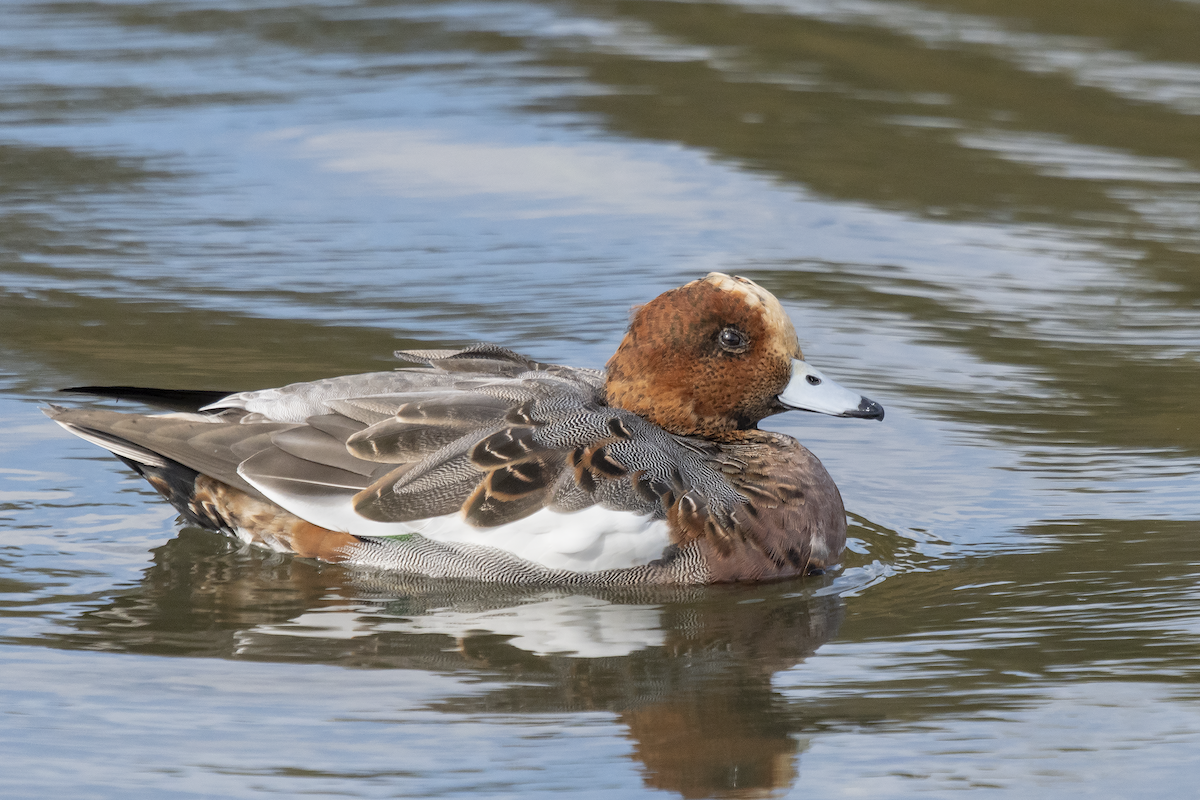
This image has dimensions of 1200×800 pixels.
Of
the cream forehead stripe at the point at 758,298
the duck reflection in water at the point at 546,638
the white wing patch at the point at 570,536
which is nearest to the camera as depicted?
the duck reflection in water at the point at 546,638

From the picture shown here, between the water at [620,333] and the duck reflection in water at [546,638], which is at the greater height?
the water at [620,333]

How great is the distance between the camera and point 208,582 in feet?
19.7

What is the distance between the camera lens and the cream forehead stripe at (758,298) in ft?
20.2

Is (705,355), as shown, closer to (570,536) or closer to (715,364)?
(715,364)

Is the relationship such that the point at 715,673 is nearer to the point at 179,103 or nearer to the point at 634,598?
the point at 634,598

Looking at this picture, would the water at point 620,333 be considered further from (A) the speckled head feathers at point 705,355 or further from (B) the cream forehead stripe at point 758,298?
(B) the cream forehead stripe at point 758,298

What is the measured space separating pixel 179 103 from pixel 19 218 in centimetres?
211

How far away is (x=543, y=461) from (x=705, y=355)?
0.78m

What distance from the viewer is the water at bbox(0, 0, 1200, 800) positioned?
15.7 feet

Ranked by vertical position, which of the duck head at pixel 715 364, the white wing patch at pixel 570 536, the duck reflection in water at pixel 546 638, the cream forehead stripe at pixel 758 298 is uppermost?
the cream forehead stripe at pixel 758 298

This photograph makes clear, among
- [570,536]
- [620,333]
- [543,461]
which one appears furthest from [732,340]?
[620,333]

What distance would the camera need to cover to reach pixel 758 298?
20.2ft

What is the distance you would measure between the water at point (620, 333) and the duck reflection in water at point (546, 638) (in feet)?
0.06

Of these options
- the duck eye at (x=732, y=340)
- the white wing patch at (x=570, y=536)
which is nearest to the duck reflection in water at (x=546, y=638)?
the white wing patch at (x=570, y=536)
